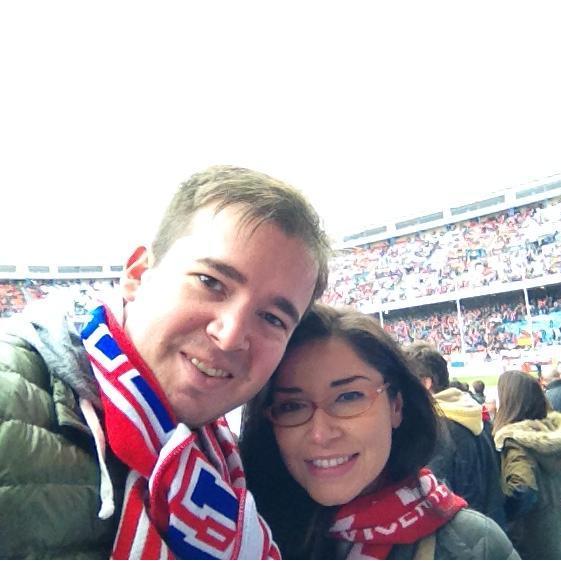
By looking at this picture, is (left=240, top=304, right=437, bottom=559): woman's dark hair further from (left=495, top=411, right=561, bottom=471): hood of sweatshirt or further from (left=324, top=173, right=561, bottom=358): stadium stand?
(left=324, top=173, right=561, bottom=358): stadium stand

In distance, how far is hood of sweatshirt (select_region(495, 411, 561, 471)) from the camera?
3.64 feet

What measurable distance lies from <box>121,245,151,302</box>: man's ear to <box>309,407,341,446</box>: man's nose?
260 mm

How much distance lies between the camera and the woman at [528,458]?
0.96 metres

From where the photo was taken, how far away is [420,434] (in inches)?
26.3

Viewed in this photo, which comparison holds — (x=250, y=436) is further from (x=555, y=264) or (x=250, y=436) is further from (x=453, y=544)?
(x=555, y=264)

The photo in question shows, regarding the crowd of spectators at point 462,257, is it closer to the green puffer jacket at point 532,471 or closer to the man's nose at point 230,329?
the green puffer jacket at point 532,471

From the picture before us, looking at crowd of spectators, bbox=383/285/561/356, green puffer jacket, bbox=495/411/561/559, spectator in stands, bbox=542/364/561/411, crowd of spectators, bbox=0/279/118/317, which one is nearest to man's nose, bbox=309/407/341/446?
green puffer jacket, bbox=495/411/561/559

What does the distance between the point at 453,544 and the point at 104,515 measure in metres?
0.40

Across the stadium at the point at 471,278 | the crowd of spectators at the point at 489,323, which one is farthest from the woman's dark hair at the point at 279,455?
the crowd of spectators at the point at 489,323

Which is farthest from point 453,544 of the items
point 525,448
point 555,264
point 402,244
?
point 555,264

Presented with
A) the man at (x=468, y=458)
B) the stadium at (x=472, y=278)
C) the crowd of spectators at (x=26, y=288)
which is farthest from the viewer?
the stadium at (x=472, y=278)

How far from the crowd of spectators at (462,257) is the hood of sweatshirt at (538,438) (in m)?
2.57

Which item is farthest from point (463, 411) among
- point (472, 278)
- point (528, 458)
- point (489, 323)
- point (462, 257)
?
point (472, 278)

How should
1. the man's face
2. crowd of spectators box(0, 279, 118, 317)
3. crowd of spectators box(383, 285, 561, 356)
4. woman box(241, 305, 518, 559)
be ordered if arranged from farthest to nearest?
1. crowd of spectators box(383, 285, 561, 356)
2. crowd of spectators box(0, 279, 118, 317)
3. woman box(241, 305, 518, 559)
4. the man's face
